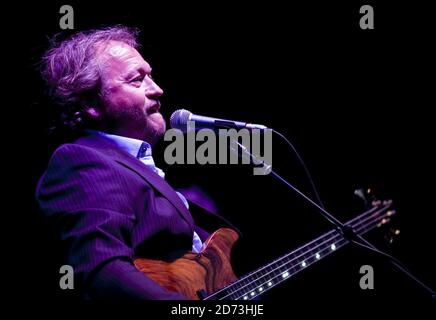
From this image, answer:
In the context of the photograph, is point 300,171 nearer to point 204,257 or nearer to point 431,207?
point 431,207

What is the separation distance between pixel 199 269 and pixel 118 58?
124 cm

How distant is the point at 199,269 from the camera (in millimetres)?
1858

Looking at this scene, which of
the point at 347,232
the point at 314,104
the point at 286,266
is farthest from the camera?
the point at 314,104

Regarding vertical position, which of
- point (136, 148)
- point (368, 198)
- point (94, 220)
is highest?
point (136, 148)

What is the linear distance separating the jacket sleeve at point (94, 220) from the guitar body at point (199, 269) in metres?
0.14

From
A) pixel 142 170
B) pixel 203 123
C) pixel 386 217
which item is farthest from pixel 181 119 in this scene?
pixel 386 217

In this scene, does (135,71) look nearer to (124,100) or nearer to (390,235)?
(124,100)

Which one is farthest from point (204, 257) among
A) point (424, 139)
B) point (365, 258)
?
point (424, 139)

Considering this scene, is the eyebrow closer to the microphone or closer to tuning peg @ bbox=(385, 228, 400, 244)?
the microphone

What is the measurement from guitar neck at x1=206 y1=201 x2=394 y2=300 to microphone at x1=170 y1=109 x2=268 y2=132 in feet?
1.95

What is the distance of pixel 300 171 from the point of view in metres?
3.16

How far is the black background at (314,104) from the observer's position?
114 inches

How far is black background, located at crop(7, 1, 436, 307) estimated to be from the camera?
290cm

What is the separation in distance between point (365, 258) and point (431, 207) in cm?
58
